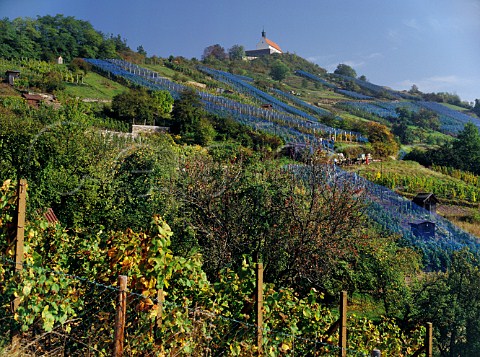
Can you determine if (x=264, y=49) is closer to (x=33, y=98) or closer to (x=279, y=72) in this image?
(x=279, y=72)

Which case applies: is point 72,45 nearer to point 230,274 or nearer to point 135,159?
point 135,159

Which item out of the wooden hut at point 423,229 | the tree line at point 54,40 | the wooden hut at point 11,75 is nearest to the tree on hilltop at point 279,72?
the tree line at point 54,40

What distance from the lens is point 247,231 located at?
755 centimetres

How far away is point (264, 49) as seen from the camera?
7825 centimetres

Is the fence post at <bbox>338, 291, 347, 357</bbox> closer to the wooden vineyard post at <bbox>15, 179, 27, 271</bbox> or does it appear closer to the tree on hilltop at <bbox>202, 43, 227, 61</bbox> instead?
the wooden vineyard post at <bbox>15, 179, 27, 271</bbox>

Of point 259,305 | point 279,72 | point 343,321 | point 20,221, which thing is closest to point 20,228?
point 20,221

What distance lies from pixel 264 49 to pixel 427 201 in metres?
→ 63.5

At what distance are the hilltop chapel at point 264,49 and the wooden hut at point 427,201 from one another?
199ft

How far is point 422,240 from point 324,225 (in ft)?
27.8

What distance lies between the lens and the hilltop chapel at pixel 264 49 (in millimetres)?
77000

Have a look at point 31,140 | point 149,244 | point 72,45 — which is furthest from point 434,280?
point 72,45

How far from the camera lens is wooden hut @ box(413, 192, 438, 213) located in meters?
17.7

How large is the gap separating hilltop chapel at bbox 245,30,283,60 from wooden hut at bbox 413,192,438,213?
199 ft

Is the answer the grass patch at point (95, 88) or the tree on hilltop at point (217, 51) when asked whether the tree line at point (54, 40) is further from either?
the tree on hilltop at point (217, 51)
